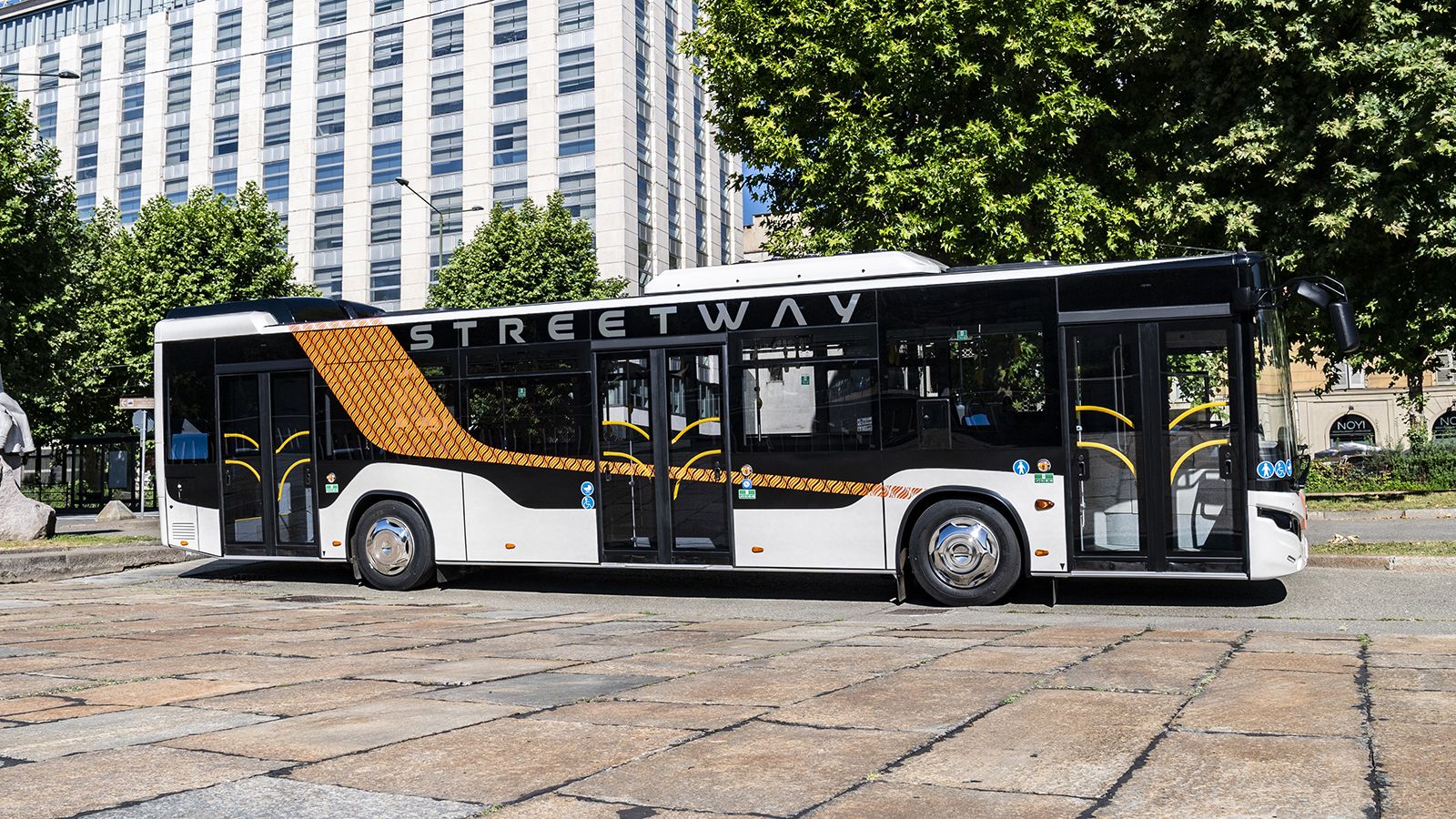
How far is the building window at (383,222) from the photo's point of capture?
57.8 m

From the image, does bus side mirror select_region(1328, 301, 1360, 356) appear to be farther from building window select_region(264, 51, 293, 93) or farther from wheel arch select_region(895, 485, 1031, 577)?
building window select_region(264, 51, 293, 93)

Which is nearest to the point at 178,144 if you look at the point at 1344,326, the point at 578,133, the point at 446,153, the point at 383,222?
the point at 383,222

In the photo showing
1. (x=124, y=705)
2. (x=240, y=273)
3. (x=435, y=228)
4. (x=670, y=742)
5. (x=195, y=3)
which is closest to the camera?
(x=670, y=742)

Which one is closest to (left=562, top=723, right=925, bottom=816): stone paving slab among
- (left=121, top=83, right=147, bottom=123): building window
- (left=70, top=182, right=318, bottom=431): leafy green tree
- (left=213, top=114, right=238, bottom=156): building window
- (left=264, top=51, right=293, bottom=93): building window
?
(left=70, top=182, right=318, bottom=431): leafy green tree

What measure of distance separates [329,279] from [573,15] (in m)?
17.7

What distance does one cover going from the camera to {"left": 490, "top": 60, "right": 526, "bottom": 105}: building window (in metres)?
56.4

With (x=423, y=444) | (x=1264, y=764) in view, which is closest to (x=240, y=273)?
(x=423, y=444)

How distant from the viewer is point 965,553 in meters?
10.5

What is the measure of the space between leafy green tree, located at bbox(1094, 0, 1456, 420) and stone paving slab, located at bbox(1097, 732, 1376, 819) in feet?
55.7

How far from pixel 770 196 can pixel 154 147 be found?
53.9m

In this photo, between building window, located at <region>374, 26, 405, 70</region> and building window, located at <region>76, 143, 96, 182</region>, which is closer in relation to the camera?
building window, located at <region>374, 26, 405, 70</region>

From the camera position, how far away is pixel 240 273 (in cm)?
3931

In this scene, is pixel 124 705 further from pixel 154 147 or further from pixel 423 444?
pixel 154 147

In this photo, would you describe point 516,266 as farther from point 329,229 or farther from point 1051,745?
point 1051,745
